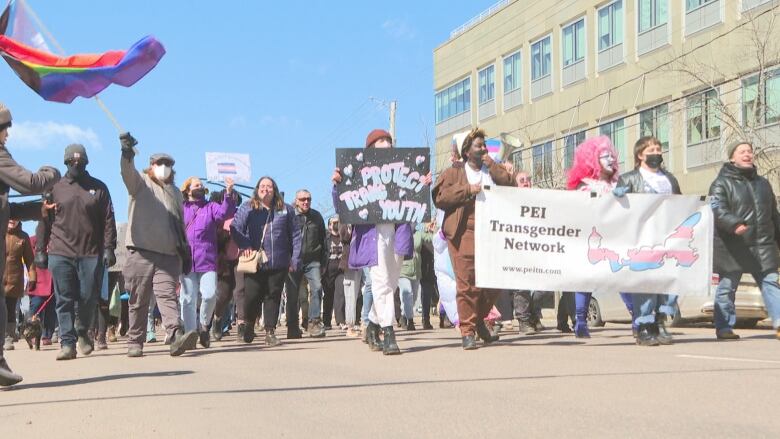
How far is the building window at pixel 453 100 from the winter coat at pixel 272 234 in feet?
132

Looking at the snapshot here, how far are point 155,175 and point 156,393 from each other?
15.5ft

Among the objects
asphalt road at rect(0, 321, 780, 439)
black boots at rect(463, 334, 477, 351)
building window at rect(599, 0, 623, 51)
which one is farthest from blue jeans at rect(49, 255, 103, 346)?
building window at rect(599, 0, 623, 51)

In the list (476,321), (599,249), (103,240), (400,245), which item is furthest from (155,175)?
(599,249)

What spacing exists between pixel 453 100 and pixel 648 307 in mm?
45244

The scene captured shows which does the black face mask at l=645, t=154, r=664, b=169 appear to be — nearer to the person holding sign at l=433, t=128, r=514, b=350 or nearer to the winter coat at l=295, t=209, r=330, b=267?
the person holding sign at l=433, t=128, r=514, b=350

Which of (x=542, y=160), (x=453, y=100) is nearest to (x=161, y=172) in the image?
(x=542, y=160)

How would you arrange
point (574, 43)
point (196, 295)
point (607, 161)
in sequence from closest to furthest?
point (607, 161), point (196, 295), point (574, 43)

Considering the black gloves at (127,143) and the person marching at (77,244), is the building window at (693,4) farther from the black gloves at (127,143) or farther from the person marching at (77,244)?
the black gloves at (127,143)

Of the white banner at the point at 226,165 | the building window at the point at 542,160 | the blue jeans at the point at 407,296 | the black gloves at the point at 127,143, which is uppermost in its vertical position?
the building window at the point at 542,160

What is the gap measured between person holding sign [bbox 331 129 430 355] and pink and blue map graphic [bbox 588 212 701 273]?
1794 mm

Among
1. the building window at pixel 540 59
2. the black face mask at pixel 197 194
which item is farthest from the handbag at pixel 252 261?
the building window at pixel 540 59

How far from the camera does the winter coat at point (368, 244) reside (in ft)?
33.6

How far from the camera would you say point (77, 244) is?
36.6 feet

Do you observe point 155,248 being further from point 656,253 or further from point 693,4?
point 693,4
